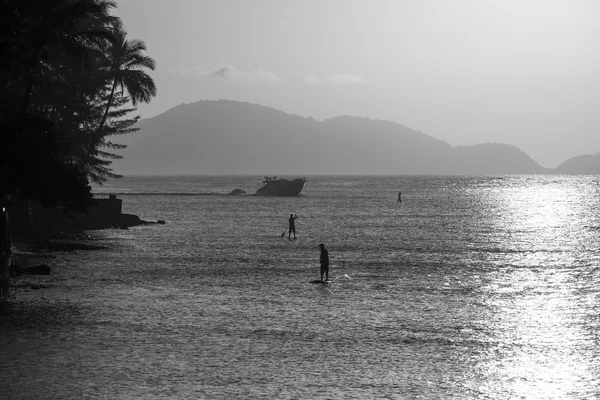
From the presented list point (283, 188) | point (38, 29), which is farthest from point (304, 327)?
point (283, 188)

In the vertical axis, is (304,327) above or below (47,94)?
below

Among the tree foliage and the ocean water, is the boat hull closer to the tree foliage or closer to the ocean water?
the tree foliage

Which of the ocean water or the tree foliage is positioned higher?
the tree foliage

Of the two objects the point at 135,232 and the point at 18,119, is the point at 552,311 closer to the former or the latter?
the point at 18,119

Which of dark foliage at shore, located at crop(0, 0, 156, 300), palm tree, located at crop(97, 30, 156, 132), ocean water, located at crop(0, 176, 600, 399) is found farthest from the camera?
palm tree, located at crop(97, 30, 156, 132)

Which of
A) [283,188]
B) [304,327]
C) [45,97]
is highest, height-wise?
[45,97]

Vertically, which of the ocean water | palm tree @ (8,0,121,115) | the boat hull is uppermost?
palm tree @ (8,0,121,115)

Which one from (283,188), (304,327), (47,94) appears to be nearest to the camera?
(304,327)

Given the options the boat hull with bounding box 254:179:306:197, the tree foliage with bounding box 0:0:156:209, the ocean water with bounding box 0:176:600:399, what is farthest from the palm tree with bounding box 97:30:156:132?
the boat hull with bounding box 254:179:306:197

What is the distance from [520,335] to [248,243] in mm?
28508

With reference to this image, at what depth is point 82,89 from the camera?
49625mm

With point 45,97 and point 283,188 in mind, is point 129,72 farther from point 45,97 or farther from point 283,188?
point 283,188

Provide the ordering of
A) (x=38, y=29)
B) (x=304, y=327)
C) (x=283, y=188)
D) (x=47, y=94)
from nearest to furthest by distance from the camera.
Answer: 1. (x=304, y=327)
2. (x=38, y=29)
3. (x=47, y=94)
4. (x=283, y=188)

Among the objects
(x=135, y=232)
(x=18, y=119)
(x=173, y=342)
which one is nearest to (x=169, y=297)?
(x=173, y=342)
